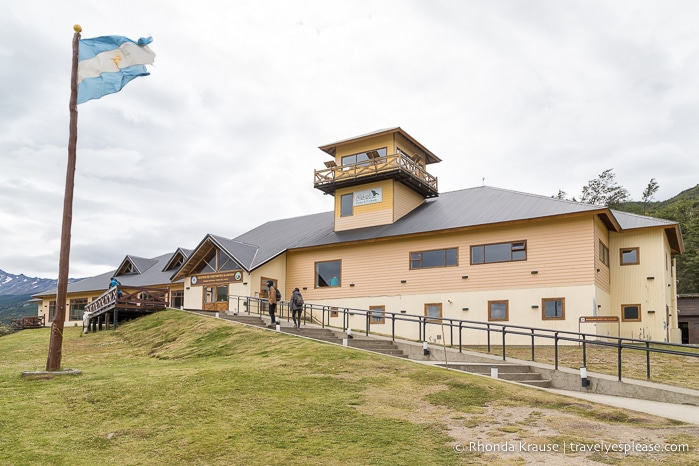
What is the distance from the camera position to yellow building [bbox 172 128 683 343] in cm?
2331

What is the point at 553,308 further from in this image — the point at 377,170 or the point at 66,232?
the point at 66,232

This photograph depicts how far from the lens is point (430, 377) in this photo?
12.3 metres

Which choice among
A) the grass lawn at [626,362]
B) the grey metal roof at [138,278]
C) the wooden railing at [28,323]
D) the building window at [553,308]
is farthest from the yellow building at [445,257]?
the wooden railing at [28,323]

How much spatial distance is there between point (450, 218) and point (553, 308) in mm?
6452

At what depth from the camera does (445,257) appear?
86.2 feet

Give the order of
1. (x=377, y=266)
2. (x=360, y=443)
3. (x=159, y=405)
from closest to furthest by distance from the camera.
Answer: (x=360, y=443) → (x=159, y=405) → (x=377, y=266)

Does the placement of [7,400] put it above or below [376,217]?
below

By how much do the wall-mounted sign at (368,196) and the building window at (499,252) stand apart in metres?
6.95

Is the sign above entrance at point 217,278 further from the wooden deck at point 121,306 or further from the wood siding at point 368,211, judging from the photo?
the wood siding at point 368,211

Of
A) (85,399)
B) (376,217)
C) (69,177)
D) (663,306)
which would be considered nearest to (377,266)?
(376,217)

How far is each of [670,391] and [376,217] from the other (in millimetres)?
19488

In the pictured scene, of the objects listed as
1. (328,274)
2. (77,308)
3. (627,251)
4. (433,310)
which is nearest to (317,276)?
(328,274)

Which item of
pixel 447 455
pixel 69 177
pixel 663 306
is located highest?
pixel 69 177

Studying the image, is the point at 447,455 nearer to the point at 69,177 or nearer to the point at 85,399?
the point at 85,399
